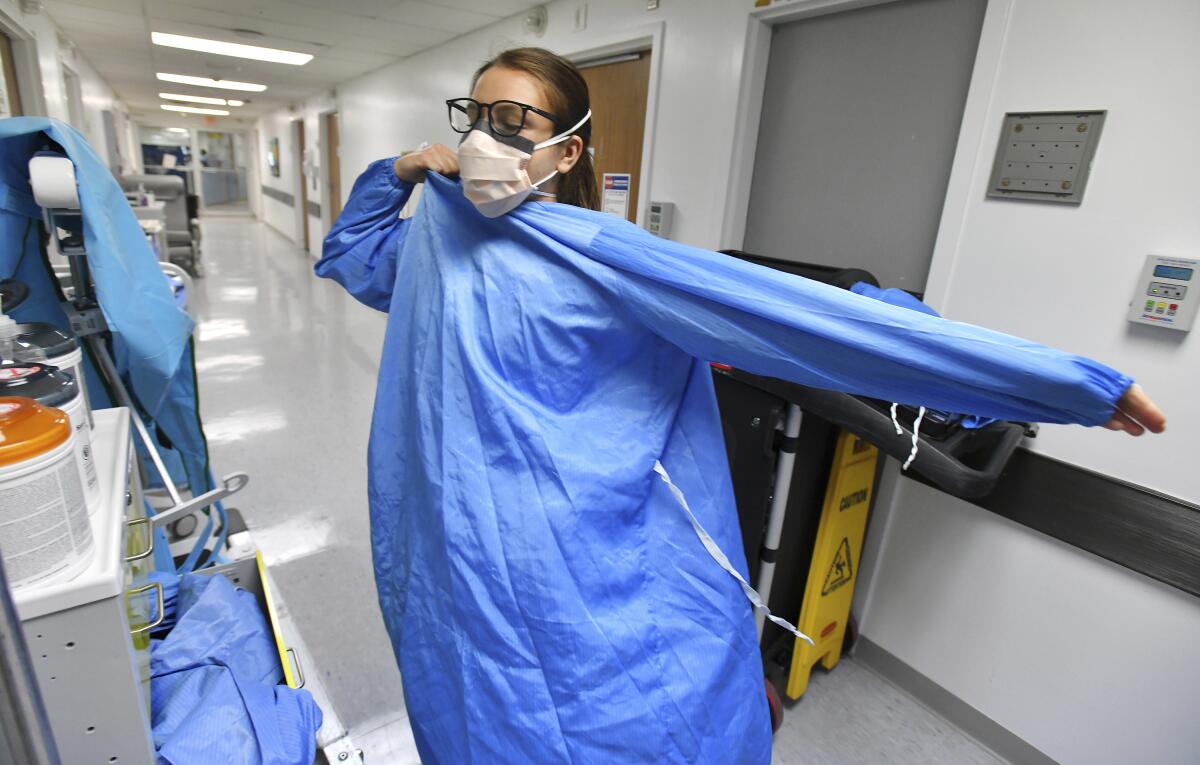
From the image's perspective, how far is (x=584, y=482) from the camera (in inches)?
30.9

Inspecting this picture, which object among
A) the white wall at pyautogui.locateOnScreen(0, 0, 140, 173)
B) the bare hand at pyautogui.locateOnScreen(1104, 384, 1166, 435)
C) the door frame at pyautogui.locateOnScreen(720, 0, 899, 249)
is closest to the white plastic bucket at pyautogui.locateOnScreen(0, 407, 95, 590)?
the bare hand at pyautogui.locateOnScreen(1104, 384, 1166, 435)

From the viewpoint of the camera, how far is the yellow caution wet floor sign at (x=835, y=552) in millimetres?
1710

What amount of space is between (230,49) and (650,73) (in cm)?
507

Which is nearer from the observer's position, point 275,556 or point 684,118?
point 275,556

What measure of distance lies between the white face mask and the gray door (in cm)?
150

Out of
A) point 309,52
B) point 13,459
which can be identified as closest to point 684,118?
point 13,459

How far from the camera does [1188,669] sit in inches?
→ 54.5

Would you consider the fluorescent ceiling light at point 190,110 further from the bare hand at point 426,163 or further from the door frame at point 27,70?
the bare hand at point 426,163

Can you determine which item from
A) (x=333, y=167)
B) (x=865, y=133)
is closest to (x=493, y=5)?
(x=865, y=133)

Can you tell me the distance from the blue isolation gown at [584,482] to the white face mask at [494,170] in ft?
0.12

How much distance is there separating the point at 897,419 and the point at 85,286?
1.81 metres

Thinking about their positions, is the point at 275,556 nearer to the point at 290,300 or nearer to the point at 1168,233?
the point at 1168,233

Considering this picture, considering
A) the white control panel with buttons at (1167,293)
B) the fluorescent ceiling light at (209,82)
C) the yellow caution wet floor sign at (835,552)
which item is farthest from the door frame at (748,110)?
the fluorescent ceiling light at (209,82)

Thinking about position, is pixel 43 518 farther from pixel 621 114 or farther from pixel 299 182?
pixel 299 182
